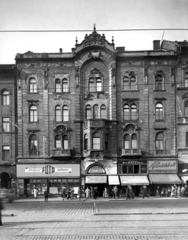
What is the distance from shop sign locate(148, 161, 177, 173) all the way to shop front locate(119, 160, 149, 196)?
716 mm

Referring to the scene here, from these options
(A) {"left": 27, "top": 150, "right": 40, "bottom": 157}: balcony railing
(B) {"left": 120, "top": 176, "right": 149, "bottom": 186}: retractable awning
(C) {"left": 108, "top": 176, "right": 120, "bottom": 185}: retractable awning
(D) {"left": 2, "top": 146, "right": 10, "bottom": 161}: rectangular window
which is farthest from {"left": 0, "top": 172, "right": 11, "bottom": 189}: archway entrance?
(B) {"left": 120, "top": 176, "right": 149, "bottom": 186}: retractable awning

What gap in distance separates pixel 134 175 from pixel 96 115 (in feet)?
24.1

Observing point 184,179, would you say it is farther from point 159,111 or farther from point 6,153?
point 6,153

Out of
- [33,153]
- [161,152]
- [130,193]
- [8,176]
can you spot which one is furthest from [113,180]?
[8,176]

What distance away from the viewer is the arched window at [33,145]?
143 feet

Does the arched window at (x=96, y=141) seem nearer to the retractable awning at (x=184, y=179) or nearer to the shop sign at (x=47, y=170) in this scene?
the shop sign at (x=47, y=170)

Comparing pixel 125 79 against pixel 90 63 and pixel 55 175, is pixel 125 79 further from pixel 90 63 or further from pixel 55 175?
pixel 55 175

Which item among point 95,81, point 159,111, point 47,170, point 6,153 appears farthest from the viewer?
point 6,153

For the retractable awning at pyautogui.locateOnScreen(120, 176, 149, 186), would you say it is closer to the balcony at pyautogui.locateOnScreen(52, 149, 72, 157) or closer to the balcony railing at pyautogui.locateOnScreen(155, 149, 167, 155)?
the balcony railing at pyautogui.locateOnScreen(155, 149, 167, 155)

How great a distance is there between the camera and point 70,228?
15.5 m

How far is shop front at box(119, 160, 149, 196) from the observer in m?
41.4

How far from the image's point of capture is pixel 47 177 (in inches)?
1683

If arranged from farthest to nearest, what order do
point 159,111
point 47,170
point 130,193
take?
1. point 159,111
2. point 47,170
3. point 130,193

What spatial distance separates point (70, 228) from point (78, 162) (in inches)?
1083
